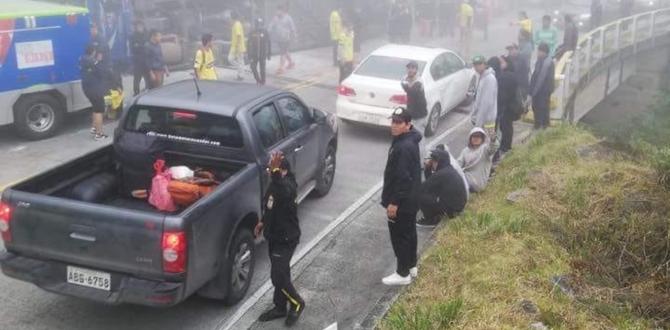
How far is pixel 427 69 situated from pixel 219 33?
995 centimetres

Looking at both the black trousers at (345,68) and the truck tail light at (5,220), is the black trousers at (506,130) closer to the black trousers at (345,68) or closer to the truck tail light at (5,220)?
the black trousers at (345,68)

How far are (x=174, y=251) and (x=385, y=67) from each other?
793cm

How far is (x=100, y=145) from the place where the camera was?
11.2 meters

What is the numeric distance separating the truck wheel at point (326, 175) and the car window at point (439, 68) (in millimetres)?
3772

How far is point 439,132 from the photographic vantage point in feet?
42.0

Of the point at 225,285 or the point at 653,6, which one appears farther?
the point at 653,6

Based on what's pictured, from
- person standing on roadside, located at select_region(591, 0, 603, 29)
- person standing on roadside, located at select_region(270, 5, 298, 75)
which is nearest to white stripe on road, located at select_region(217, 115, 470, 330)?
person standing on roadside, located at select_region(270, 5, 298, 75)

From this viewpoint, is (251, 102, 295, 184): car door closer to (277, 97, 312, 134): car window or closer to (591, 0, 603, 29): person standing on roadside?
(277, 97, 312, 134): car window

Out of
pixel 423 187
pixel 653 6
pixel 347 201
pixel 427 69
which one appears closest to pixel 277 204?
pixel 423 187

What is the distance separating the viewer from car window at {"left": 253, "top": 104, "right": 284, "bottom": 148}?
7.20 metres

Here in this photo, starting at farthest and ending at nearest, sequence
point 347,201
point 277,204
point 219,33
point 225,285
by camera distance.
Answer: point 219,33 < point 347,201 < point 225,285 < point 277,204

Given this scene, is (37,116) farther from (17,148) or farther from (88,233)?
(88,233)

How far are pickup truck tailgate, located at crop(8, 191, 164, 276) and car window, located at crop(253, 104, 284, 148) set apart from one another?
83.5 inches

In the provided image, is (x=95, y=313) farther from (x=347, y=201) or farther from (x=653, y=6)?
(x=653, y=6)
